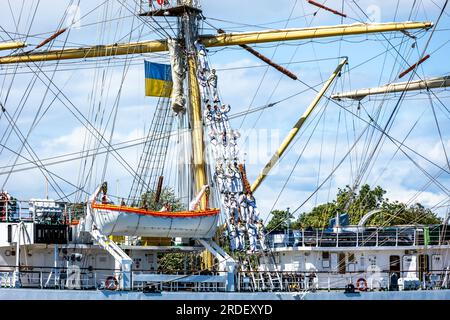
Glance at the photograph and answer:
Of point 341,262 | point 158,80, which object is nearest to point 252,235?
point 341,262

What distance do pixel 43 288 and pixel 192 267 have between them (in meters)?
12.7

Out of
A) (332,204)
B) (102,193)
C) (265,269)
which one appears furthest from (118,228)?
(332,204)

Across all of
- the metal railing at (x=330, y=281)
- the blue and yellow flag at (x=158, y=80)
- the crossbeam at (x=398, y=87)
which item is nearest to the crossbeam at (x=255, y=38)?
the blue and yellow flag at (x=158, y=80)

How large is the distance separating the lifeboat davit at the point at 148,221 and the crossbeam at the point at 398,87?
17.7m

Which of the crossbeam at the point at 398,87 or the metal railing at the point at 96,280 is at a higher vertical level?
the crossbeam at the point at 398,87

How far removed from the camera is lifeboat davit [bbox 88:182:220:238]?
67062mm

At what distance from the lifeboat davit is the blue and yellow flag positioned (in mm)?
11311

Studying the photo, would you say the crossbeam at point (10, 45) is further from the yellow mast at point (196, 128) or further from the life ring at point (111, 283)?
the life ring at point (111, 283)

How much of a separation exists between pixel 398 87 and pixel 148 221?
1103 inches

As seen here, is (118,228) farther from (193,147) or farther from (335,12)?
(335,12)

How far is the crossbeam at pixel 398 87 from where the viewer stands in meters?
86.0

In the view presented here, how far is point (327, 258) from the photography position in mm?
73938
